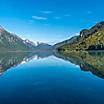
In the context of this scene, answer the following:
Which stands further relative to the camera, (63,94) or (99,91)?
(99,91)

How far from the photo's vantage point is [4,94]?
2959cm

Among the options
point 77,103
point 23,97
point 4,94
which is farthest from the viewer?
point 4,94

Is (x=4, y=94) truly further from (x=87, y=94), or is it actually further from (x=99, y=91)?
(x=99, y=91)

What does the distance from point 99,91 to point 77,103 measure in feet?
27.0

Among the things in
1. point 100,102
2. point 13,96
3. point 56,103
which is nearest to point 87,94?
point 100,102

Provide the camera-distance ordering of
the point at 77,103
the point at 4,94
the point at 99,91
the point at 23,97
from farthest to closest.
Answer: the point at 99,91 < the point at 4,94 < the point at 23,97 < the point at 77,103

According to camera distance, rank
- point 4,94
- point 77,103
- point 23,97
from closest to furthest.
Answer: point 77,103 → point 23,97 → point 4,94

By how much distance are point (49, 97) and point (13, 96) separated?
427cm

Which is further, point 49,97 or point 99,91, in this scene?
point 99,91

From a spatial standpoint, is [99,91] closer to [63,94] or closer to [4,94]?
[63,94]

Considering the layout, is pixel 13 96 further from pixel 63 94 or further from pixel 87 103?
pixel 87 103

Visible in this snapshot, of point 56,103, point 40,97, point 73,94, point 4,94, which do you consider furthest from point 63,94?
point 4,94

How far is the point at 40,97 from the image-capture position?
28.1 meters

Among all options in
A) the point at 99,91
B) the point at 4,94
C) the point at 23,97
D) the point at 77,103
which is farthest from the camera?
the point at 99,91
